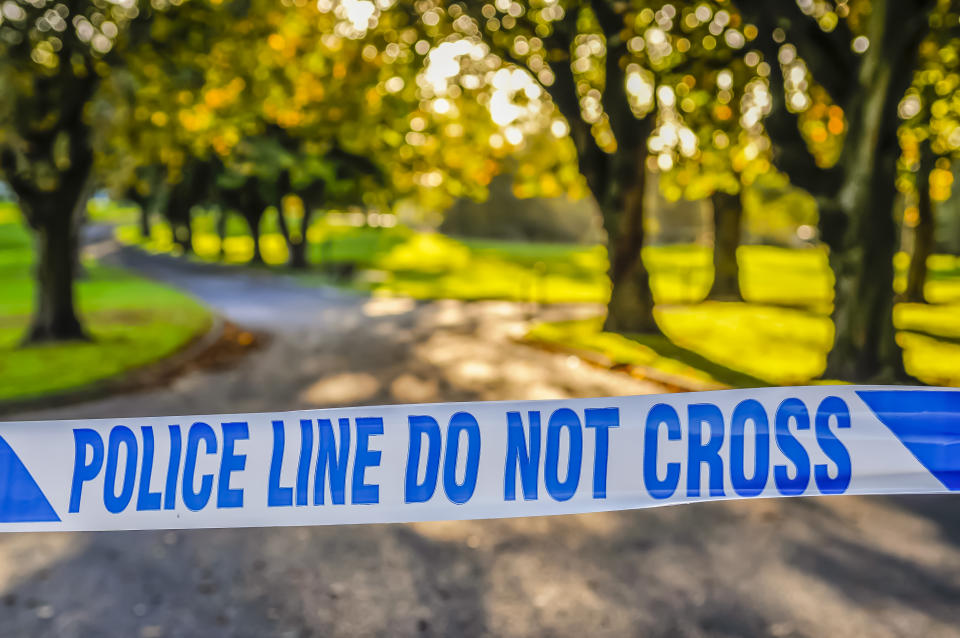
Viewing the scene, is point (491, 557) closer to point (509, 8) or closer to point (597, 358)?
point (597, 358)

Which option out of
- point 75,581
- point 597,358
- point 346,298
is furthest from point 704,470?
point 346,298

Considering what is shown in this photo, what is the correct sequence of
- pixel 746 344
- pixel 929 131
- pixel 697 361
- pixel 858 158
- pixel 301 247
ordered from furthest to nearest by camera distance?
pixel 301 247
pixel 929 131
pixel 746 344
pixel 697 361
pixel 858 158

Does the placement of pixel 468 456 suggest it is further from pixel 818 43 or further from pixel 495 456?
pixel 818 43

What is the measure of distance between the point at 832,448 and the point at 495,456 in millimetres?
1606

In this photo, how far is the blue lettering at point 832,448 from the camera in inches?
146

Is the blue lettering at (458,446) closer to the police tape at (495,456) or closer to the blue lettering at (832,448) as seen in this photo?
the police tape at (495,456)

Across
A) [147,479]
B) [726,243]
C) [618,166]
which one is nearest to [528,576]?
[147,479]

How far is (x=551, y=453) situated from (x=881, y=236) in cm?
781

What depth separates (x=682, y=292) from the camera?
3102 centimetres

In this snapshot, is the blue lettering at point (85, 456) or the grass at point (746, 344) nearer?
the blue lettering at point (85, 456)

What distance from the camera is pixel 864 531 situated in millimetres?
5555

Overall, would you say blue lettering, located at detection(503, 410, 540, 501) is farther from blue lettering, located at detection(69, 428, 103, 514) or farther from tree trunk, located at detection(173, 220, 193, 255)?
tree trunk, located at detection(173, 220, 193, 255)

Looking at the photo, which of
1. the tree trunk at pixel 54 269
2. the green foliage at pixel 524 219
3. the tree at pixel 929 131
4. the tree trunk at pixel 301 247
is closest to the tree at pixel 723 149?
the tree at pixel 929 131

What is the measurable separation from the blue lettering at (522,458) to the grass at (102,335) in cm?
866
